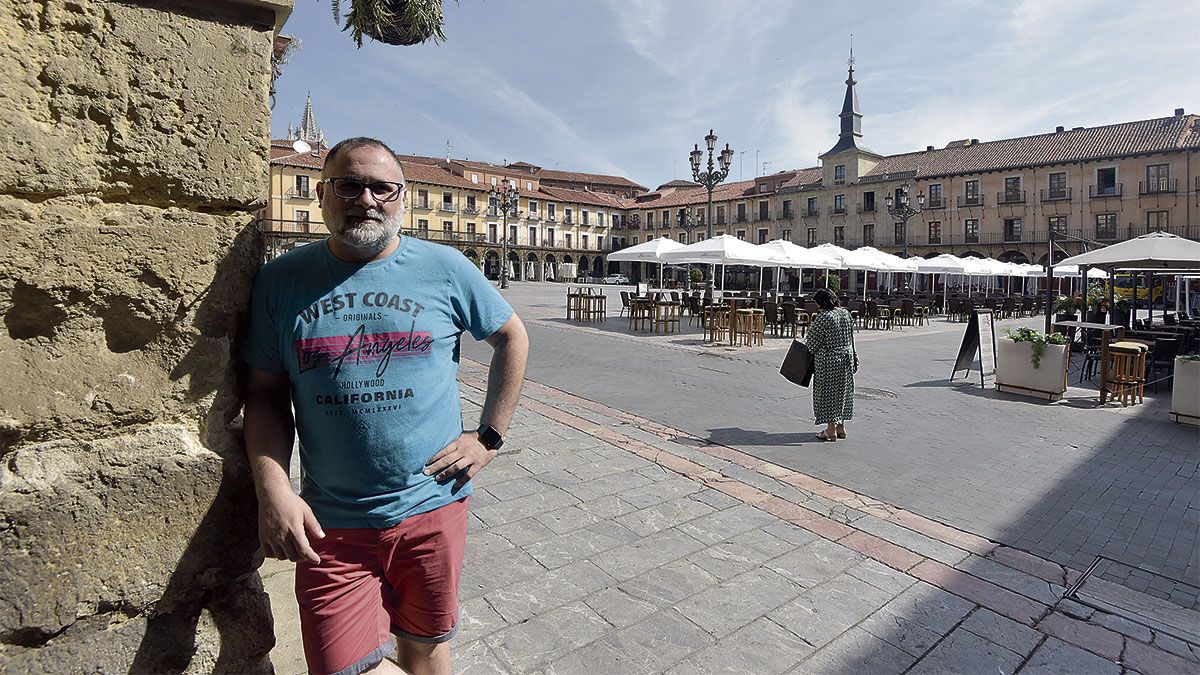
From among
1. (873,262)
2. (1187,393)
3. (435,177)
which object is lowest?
(1187,393)

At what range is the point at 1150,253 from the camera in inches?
324

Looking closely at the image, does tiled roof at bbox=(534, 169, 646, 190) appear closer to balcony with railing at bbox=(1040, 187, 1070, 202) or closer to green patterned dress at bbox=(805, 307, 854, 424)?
balcony with railing at bbox=(1040, 187, 1070, 202)

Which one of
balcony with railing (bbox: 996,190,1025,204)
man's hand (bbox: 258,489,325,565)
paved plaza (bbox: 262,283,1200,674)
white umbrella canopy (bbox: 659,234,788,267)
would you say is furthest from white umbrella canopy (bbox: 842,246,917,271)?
balcony with railing (bbox: 996,190,1025,204)

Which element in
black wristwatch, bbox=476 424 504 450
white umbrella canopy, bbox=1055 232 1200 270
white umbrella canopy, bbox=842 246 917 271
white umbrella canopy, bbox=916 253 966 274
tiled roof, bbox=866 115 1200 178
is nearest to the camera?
black wristwatch, bbox=476 424 504 450

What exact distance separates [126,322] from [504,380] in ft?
2.64

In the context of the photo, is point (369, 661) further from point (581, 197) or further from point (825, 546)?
point (581, 197)

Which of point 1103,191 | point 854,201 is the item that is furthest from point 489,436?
point 854,201

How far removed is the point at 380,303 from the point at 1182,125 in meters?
50.3

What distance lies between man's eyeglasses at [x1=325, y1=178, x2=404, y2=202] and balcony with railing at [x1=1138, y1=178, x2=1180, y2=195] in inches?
1870

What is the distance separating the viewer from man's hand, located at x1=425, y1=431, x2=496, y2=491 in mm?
1465

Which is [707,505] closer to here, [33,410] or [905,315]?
[33,410]

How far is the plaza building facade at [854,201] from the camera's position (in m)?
36.6

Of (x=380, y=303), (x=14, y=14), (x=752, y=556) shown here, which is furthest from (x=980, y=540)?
(x=14, y=14)

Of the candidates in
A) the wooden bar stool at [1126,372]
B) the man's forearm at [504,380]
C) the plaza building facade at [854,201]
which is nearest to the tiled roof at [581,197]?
the plaza building facade at [854,201]
